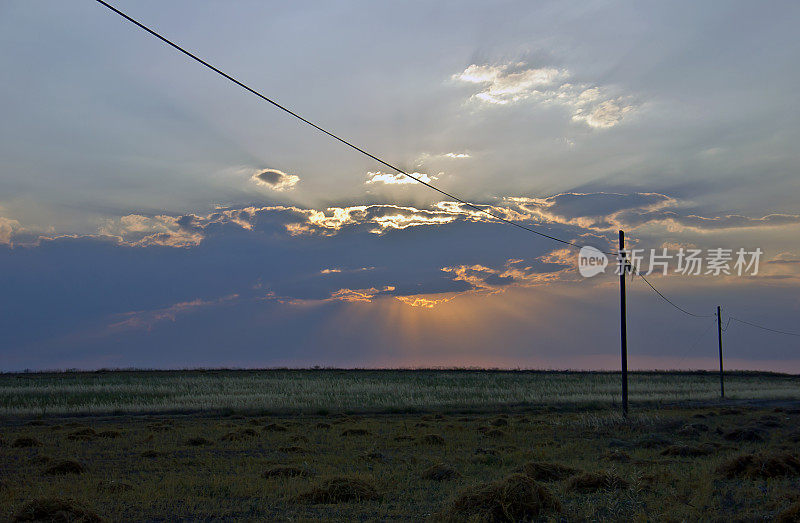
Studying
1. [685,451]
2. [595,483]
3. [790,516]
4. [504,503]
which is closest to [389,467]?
[595,483]

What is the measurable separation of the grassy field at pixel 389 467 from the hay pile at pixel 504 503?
0.03 meters

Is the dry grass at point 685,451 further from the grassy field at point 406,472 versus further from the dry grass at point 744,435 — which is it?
the dry grass at point 744,435

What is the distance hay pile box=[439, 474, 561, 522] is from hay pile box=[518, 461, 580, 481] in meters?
3.70

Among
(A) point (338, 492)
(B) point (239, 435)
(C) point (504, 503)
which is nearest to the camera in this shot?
(C) point (504, 503)

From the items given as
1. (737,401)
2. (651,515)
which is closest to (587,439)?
(651,515)

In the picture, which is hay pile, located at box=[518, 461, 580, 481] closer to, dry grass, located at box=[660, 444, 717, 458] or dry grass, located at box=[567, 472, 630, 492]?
dry grass, located at box=[567, 472, 630, 492]

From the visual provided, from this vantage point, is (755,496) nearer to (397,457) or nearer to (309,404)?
(397,457)

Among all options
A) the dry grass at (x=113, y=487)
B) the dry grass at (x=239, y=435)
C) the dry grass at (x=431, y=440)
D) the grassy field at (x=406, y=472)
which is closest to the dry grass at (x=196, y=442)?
the grassy field at (x=406, y=472)

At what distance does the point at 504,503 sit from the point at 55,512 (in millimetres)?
8399

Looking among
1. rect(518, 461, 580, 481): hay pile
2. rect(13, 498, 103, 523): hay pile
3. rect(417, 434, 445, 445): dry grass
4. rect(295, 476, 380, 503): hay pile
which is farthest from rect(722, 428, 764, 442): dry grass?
rect(13, 498, 103, 523): hay pile

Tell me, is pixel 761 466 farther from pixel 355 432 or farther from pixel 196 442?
pixel 196 442

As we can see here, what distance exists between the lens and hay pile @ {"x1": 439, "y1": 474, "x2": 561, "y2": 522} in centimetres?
1053

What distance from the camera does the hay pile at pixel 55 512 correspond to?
34.2 ft

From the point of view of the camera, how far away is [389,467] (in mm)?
17188
